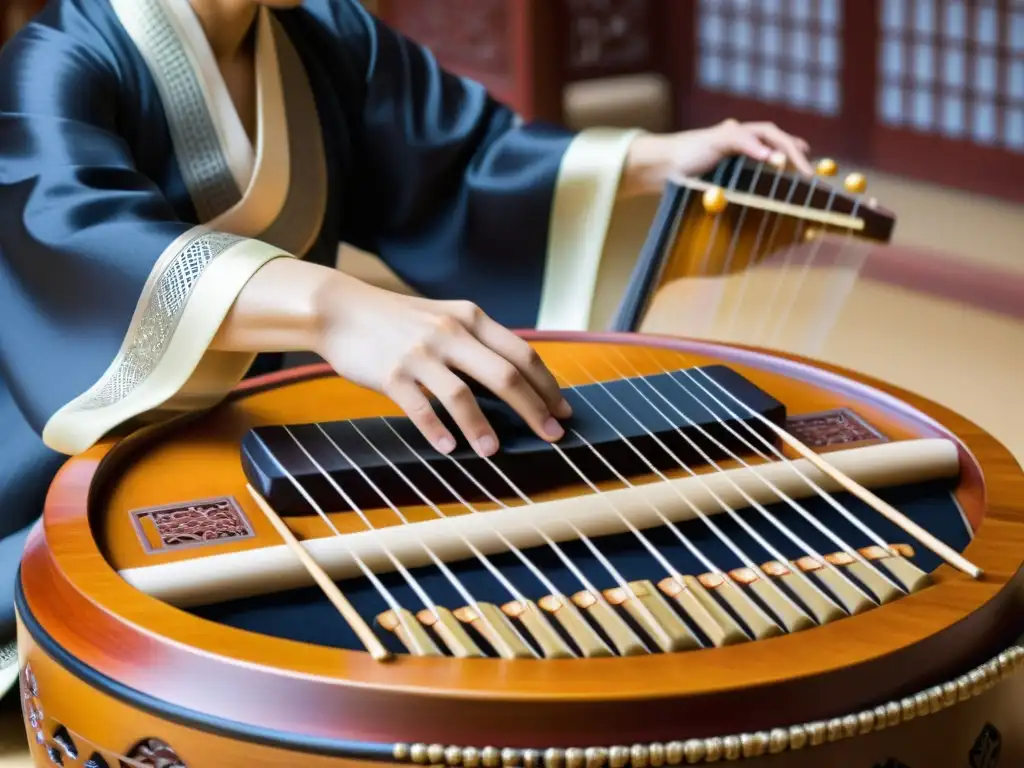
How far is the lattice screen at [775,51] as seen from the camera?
5156 mm

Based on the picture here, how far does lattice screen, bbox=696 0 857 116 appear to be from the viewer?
516cm

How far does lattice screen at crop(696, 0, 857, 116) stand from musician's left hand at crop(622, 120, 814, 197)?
3266 mm

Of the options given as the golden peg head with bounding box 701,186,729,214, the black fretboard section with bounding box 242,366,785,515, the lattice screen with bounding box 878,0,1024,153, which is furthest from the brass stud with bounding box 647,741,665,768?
the lattice screen with bounding box 878,0,1024,153

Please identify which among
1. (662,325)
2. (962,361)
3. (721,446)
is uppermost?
(721,446)

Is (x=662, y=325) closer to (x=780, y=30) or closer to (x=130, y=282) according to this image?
(x=130, y=282)

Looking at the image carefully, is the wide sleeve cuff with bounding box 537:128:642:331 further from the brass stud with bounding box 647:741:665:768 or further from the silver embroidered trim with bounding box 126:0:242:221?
the brass stud with bounding box 647:741:665:768

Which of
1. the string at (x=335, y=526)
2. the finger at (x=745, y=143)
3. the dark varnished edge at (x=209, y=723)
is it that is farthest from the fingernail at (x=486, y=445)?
the finger at (x=745, y=143)

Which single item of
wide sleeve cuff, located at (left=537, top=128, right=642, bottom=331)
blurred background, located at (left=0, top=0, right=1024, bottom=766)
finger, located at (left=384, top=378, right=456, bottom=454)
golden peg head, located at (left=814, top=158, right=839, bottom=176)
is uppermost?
golden peg head, located at (left=814, top=158, right=839, bottom=176)

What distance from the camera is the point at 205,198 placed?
1819mm

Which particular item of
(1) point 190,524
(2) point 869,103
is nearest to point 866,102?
(2) point 869,103

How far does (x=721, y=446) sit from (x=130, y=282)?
0.58 metres

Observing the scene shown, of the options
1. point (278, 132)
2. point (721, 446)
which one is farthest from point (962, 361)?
point (721, 446)

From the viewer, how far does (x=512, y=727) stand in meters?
0.87

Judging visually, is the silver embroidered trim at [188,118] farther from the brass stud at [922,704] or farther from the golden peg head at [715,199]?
the brass stud at [922,704]
